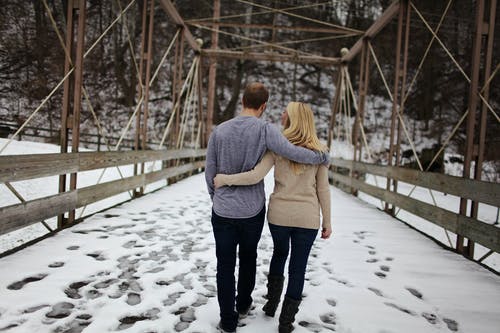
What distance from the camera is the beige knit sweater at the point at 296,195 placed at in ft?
6.88

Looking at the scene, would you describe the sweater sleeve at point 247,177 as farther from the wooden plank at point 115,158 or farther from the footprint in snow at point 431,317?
the wooden plank at point 115,158

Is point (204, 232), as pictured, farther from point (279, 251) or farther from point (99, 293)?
point (279, 251)

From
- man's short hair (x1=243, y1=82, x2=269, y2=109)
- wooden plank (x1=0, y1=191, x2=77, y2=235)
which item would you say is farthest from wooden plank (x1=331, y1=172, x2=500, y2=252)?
wooden plank (x1=0, y1=191, x2=77, y2=235)

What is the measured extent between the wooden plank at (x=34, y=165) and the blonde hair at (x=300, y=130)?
2.31 metres

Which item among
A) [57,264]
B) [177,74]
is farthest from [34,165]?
[177,74]

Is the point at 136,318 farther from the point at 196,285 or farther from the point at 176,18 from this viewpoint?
the point at 176,18

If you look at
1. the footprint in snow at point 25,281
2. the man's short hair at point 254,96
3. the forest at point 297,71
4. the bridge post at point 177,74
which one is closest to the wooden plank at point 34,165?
the footprint in snow at point 25,281

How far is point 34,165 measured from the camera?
336 cm

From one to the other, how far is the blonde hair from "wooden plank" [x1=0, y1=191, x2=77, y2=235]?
241 cm

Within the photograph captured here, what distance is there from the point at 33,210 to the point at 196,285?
1770 millimetres

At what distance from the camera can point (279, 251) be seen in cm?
223

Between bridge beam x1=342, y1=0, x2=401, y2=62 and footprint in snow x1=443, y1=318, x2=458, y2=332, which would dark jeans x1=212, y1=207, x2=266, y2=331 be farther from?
bridge beam x1=342, y1=0, x2=401, y2=62

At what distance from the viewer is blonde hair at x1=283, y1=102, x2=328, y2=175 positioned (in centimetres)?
212

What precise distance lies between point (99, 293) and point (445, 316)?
7.73 ft
